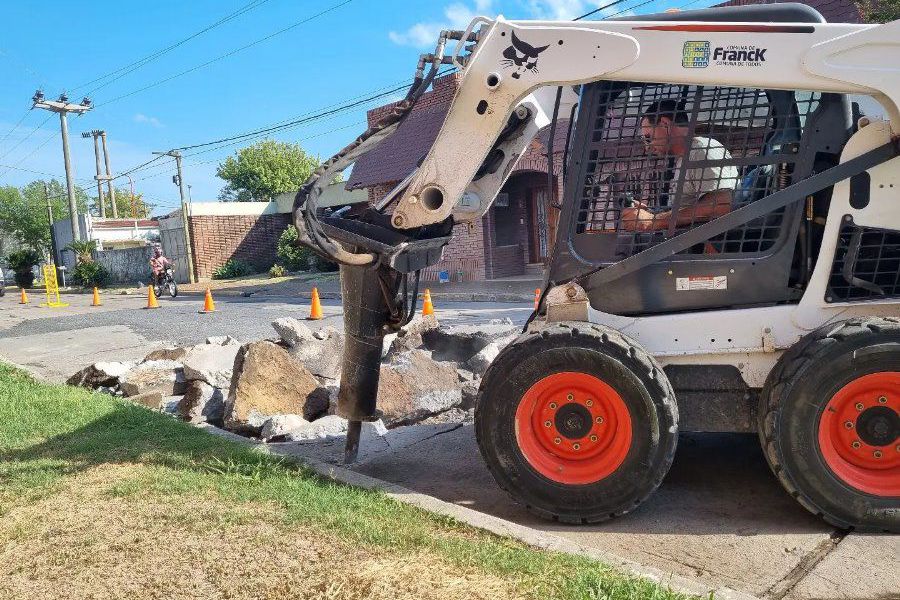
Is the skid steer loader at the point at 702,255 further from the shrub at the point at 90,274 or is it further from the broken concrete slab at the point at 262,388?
the shrub at the point at 90,274

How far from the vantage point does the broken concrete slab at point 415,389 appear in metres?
6.21

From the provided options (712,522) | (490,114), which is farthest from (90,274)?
(712,522)

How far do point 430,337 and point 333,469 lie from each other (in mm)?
3758

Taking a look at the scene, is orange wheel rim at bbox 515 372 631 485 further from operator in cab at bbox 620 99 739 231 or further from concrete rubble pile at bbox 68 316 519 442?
concrete rubble pile at bbox 68 316 519 442

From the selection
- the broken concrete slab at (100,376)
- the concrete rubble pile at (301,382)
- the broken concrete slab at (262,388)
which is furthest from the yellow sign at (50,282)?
the broken concrete slab at (262,388)

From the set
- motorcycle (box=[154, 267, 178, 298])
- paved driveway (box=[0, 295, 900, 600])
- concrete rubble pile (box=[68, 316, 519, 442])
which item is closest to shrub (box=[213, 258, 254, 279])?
motorcycle (box=[154, 267, 178, 298])

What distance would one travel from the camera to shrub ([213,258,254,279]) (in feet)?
117

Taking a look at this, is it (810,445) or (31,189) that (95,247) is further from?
(810,445)

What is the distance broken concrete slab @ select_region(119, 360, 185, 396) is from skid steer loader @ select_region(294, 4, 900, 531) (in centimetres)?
487

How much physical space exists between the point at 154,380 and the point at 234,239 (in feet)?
101

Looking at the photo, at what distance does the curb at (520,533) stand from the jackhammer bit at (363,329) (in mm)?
478

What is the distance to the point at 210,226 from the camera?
3656 centimetres

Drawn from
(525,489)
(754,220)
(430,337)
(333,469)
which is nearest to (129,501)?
(333,469)

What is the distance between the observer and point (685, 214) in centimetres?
406
